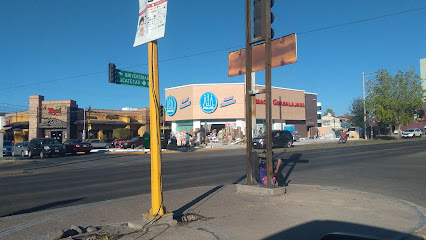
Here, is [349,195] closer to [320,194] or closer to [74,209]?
[320,194]

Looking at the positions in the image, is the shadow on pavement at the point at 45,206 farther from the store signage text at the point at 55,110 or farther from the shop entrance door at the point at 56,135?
the shop entrance door at the point at 56,135

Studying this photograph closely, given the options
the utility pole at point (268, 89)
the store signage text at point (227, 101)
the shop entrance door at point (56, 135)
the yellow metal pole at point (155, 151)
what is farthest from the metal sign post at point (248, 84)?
the shop entrance door at point (56, 135)

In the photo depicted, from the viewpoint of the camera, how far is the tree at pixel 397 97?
4506cm

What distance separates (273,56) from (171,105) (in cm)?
4511

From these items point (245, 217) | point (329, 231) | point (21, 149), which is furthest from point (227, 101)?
point (329, 231)

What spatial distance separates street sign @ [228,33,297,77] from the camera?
8.95 meters

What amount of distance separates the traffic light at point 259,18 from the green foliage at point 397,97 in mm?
41726

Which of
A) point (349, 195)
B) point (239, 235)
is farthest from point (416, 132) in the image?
point (239, 235)

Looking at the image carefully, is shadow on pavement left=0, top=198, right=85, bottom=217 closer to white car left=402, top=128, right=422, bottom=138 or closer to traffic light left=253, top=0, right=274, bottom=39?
traffic light left=253, top=0, right=274, bottom=39

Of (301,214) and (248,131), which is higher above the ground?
(248,131)

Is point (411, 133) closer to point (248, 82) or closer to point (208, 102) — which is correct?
point (208, 102)

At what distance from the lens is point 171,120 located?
5428 cm

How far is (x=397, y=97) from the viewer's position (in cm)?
4622

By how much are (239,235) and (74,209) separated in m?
→ 4.31
